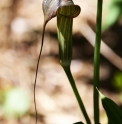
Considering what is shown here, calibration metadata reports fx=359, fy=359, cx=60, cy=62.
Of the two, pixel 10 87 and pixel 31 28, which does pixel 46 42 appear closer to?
pixel 31 28

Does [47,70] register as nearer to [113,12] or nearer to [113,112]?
[113,12]

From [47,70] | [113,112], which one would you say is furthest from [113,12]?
[113,112]

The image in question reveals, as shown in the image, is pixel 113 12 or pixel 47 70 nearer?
pixel 113 12

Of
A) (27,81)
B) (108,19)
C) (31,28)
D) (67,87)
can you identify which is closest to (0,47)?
(31,28)

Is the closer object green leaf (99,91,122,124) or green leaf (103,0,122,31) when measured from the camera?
green leaf (99,91,122,124)

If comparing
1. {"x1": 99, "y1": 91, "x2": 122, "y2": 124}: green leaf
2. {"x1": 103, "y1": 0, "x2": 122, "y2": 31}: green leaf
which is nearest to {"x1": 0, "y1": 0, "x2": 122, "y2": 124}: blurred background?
{"x1": 103, "y1": 0, "x2": 122, "y2": 31}: green leaf

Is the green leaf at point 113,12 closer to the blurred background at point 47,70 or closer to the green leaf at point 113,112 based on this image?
the blurred background at point 47,70

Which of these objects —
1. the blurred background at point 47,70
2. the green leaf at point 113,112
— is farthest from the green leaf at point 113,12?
the green leaf at point 113,112

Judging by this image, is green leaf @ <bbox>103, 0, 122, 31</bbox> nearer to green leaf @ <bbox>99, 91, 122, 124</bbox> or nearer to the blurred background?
the blurred background

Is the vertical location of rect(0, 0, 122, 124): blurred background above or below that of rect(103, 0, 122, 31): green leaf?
below
